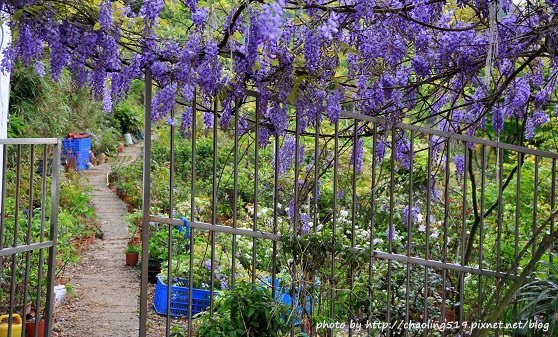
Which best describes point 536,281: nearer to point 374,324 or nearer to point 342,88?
point 374,324

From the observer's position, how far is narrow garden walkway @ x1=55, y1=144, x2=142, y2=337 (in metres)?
6.27

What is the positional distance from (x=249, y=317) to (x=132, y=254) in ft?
15.4

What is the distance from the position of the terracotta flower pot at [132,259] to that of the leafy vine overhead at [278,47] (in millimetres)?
4215

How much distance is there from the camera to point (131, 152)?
48.9 feet

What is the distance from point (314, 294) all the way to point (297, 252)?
213mm

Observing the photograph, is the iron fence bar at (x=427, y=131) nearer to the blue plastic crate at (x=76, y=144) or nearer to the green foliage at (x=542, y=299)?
the green foliage at (x=542, y=299)

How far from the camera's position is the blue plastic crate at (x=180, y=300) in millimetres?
5824

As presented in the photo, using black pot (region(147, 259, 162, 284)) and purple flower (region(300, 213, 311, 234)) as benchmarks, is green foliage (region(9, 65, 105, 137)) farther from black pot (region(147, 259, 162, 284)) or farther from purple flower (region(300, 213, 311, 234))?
purple flower (region(300, 213, 311, 234))

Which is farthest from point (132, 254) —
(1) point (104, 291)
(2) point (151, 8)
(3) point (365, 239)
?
(2) point (151, 8)

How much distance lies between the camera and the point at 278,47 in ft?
11.6

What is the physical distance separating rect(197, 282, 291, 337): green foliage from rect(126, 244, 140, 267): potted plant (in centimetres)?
455

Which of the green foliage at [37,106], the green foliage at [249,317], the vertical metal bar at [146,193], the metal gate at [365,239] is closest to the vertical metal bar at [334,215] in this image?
the metal gate at [365,239]

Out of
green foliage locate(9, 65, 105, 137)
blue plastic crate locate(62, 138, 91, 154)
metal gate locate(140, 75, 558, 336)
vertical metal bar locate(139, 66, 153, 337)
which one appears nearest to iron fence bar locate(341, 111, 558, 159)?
metal gate locate(140, 75, 558, 336)

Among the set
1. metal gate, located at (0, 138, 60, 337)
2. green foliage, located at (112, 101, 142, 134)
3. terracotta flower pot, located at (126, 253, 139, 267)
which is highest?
green foliage, located at (112, 101, 142, 134)
